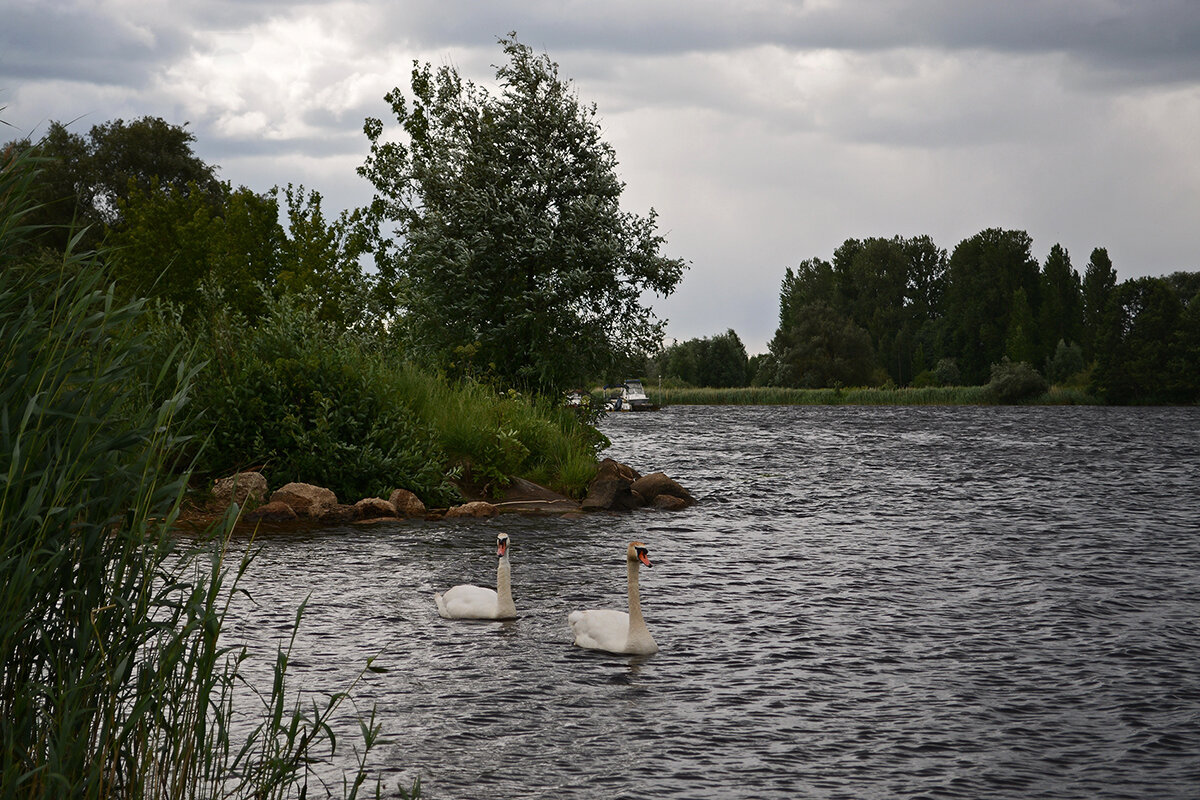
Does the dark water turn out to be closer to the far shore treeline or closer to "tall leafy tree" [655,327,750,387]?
the far shore treeline

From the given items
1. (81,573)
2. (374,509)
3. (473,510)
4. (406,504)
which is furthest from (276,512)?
(81,573)

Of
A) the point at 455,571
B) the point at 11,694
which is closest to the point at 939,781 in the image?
the point at 11,694

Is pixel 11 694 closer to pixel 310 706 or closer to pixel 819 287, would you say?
pixel 310 706

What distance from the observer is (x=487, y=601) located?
543 inches

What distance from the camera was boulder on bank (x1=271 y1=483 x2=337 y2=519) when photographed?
Answer: 2202 centimetres

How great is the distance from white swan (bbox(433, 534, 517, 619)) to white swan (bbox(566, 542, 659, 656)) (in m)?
1.43

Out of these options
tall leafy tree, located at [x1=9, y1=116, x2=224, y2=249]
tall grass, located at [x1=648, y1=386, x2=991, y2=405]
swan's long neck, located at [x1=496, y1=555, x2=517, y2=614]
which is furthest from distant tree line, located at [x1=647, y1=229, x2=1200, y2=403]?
swan's long neck, located at [x1=496, y1=555, x2=517, y2=614]

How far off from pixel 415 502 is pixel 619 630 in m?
12.0

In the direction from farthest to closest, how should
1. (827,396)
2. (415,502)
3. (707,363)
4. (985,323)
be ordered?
(707,363)
(985,323)
(827,396)
(415,502)

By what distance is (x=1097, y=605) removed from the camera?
15500 mm

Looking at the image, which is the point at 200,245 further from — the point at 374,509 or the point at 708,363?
the point at 708,363

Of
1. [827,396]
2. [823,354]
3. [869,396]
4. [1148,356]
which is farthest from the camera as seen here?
[823,354]

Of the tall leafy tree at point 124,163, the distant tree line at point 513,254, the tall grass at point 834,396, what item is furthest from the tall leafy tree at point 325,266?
the tall grass at point 834,396

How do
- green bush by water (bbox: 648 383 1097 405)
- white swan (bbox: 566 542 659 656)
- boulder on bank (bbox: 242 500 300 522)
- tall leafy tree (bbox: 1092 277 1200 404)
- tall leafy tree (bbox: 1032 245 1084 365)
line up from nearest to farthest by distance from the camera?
white swan (bbox: 566 542 659 656) → boulder on bank (bbox: 242 500 300 522) → tall leafy tree (bbox: 1092 277 1200 404) → green bush by water (bbox: 648 383 1097 405) → tall leafy tree (bbox: 1032 245 1084 365)
